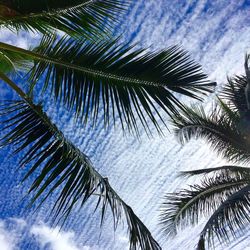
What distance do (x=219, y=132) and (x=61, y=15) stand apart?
689cm

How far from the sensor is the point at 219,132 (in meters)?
9.81

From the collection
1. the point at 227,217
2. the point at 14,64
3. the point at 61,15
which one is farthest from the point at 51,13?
the point at 227,217

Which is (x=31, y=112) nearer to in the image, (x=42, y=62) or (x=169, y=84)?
(x=42, y=62)

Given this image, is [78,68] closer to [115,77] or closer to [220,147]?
[115,77]

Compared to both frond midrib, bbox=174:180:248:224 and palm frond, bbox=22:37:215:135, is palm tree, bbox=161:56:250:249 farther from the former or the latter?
palm frond, bbox=22:37:215:135

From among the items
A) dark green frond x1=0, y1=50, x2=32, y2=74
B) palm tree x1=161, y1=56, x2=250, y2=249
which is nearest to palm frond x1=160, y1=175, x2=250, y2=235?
palm tree x1=161, y1=56, x2=250, y2=249

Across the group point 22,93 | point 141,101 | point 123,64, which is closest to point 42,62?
point 22,93

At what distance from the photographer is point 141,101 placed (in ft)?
11.1

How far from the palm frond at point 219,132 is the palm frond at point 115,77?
638 centimetres

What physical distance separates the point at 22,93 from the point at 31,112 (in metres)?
0.19

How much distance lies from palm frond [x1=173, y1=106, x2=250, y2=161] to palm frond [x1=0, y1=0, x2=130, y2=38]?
20.1ft

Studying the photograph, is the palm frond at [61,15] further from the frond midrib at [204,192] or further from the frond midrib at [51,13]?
the frond midrib at [204,192]

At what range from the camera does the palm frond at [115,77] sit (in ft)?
10.9

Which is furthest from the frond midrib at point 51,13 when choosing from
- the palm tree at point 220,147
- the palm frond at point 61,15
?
the palm tree at point 220,147
